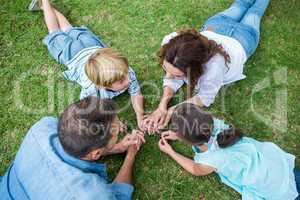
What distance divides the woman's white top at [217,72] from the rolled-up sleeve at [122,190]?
96 centimetres

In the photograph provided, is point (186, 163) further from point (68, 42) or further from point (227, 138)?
point (68, 42)

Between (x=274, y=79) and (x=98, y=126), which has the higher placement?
(x=98, y=126)

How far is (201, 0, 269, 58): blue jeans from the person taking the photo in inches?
143

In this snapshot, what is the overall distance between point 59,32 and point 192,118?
179 cm

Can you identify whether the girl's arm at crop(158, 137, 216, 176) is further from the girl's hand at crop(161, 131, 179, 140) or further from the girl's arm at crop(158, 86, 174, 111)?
the girl's arm at crop(158, 86, 174, 111)

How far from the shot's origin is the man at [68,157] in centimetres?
233

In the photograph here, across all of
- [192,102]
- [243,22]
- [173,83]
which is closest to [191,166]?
[192,102]

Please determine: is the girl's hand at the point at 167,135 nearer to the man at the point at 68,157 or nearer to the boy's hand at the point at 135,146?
the boy's hand at the point at 135,146

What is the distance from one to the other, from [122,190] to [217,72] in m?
1.15

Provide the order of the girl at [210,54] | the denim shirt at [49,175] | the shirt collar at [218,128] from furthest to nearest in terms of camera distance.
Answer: the girl at [210,54], the shirt collar at [218,128], the denim shirt at [49,175]

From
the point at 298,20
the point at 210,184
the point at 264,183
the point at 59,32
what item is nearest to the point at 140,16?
the point at 59,32

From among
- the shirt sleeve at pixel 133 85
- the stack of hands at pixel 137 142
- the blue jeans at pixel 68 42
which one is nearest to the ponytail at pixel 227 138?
the stack of hands at pixel 137 142

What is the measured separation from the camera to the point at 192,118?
2.62 metres

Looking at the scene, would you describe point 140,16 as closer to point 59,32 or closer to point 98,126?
point 59,32
